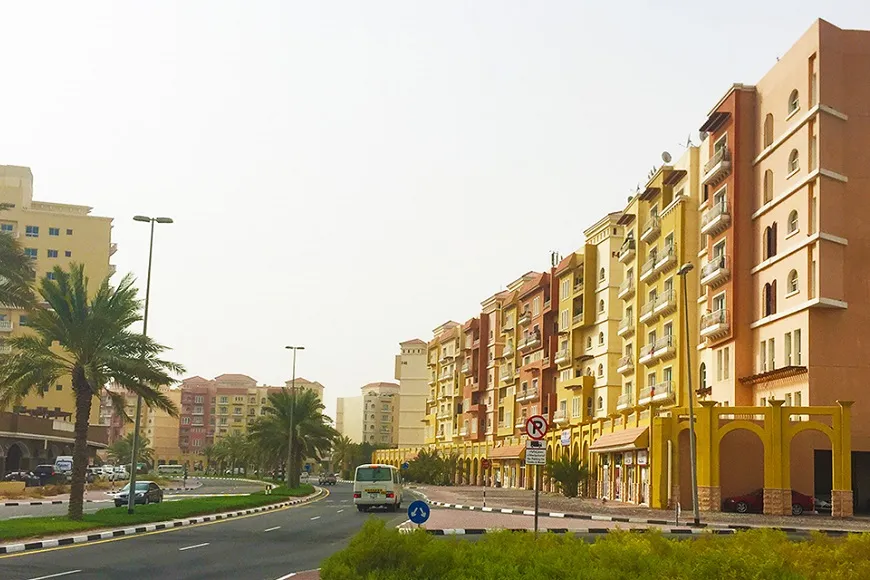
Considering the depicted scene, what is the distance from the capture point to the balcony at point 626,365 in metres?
A: 65.4

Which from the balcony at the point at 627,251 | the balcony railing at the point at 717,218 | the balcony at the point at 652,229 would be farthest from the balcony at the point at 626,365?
the balcony railing at the point at 717,218

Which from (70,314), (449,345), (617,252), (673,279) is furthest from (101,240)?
(70,314)

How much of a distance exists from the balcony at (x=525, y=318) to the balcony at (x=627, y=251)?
24199mm

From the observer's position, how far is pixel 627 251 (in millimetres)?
66750

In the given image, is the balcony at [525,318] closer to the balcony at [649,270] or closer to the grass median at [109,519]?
the balcony at [649,270]

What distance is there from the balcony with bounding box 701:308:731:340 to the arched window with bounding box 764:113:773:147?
8.38 m

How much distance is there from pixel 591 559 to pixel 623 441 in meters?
40.2

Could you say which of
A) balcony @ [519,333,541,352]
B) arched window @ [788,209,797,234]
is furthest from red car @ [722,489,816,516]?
balcony @ [519,333,541,352]

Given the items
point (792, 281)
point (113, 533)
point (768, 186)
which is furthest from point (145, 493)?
point (768, 186)

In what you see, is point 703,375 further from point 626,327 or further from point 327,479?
point 327,479

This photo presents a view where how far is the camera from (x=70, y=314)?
3269cm

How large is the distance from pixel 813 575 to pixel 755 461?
1370 inches

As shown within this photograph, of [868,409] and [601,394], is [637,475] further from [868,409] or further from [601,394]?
[601,394]

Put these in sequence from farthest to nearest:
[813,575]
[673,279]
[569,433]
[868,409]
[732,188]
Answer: [569,433]
[673,279]
[732,188]
[868,409]
[813,575]
